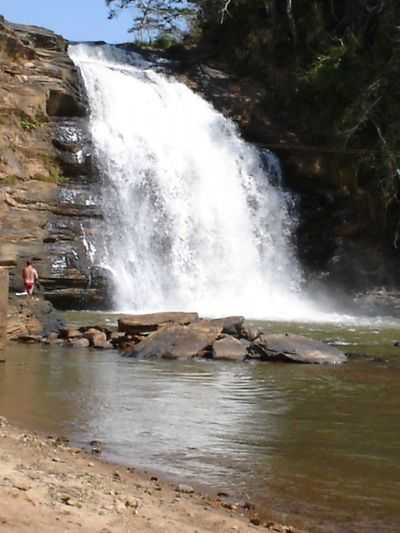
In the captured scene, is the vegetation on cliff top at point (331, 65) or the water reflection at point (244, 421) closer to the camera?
the water reflection at point (244, 421)

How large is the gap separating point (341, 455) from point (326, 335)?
10940 mm

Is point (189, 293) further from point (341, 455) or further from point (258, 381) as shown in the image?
point (341, 455)

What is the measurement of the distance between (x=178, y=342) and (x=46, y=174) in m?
10.3

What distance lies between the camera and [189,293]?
23.6 meters

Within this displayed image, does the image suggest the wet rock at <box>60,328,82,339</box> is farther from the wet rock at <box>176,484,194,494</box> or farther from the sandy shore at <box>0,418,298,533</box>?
the wet rock at <box>176,484,194,494</box>

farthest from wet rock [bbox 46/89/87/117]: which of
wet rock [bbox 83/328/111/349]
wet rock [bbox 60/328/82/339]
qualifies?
wet rock [bbox 83/328/111/349]

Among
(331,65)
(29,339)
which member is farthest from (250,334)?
(331,65)

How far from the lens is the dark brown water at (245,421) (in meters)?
6.21

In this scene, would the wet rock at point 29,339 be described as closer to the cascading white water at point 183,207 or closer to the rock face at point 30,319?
the rock face at point 30,319

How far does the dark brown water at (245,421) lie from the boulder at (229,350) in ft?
1.87

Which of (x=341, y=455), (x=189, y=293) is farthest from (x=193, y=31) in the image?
(x=341, y=455)

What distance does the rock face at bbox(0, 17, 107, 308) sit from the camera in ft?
71.0

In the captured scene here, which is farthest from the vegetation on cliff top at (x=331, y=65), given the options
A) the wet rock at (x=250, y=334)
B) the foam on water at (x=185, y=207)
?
the wet rock at (x=250, y=334)

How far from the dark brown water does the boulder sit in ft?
1.87
